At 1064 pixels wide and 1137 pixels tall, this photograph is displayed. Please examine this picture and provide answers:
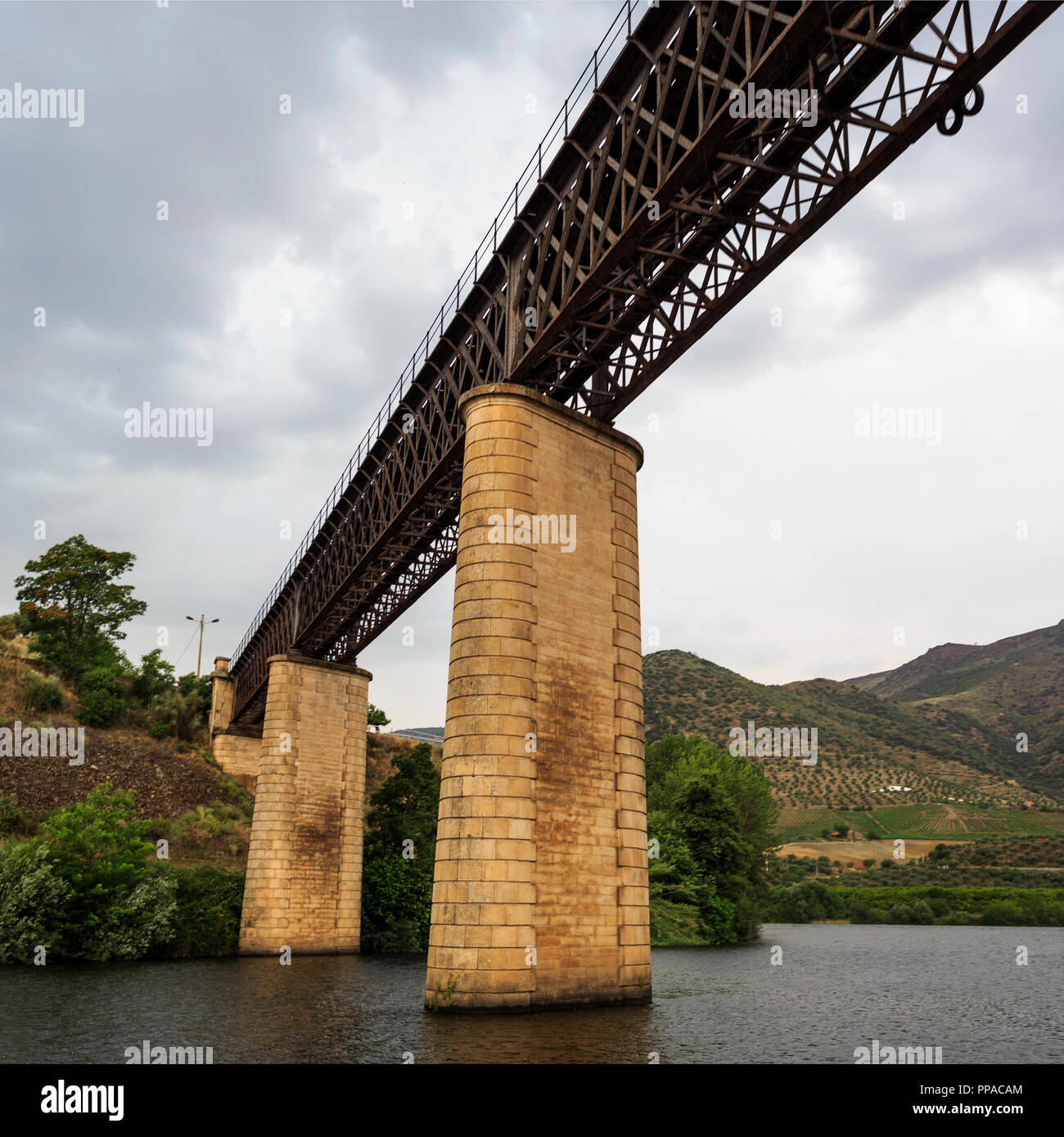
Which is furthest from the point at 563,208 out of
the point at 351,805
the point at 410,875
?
the point at 410,875

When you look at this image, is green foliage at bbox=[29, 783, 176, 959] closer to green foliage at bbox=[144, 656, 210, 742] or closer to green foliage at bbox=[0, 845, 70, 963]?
green foliage at bbox=[0, 845, 70, 963]

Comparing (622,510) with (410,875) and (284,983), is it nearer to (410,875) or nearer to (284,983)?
(284,983)

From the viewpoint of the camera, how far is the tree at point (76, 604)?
59.3 m

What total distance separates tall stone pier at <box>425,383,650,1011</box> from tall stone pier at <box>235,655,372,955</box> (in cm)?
2140

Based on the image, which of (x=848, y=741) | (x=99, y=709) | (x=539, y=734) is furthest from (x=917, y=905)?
(x=539, y=734)

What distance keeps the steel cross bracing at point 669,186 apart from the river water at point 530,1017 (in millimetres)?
12982

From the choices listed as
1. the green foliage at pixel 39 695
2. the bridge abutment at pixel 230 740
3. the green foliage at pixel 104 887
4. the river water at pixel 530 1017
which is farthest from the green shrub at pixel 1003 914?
the green foliage at pixel 39 695

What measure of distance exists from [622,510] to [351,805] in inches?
914

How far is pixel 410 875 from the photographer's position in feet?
144

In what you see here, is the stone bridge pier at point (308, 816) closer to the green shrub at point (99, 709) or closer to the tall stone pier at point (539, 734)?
the tall stone pier at point (539, 734)

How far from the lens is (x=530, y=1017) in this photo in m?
16.2

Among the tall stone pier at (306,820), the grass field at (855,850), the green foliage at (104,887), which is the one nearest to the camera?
the green foliage at (104,887)

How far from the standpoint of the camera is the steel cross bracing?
12.8 m

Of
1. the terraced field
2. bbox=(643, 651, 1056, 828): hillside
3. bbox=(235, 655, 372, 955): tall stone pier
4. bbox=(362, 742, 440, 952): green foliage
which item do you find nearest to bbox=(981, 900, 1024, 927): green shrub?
the terraced field
